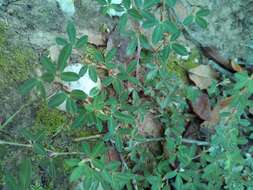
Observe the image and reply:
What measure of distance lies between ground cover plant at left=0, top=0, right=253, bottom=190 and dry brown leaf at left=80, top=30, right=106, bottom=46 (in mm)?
40

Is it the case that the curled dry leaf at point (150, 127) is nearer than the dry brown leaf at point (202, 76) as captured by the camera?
Yes

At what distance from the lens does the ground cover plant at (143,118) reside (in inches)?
71.7

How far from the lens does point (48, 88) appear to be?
2121mm

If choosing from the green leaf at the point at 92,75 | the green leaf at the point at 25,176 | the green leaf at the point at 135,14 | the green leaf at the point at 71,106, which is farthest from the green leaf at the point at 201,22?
the green leaf at the point at 25,176

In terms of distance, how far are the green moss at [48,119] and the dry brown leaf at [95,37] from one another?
366 millimetres

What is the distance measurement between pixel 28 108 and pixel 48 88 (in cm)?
12

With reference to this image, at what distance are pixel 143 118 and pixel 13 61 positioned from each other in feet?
1.89

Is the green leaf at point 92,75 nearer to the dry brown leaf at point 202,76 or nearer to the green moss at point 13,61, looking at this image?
the green moss at point 13,61

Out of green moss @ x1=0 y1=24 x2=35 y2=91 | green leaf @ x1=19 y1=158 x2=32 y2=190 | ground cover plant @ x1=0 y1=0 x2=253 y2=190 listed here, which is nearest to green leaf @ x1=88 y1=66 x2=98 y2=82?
ground cover plant @ x1=0 y1=0 x2=253 y2=190

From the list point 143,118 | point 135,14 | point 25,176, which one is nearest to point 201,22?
point 135,14

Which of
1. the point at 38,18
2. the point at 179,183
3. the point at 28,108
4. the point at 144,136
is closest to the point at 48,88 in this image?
the point at 28,108

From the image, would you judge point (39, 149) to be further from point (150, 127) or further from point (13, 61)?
point (150, 127)

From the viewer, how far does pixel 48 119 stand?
2.10 metres

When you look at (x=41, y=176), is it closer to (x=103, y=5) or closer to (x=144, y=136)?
(x=144, y=136)
